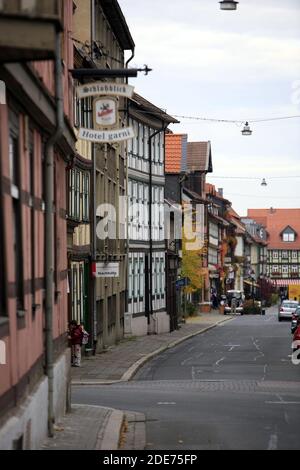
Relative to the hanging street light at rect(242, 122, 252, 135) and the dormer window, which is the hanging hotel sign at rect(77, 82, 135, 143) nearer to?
the hanging street light at rect(242, 122, 252, 135)

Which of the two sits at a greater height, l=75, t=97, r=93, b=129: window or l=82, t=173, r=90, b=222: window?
l=75, t=97, r=93, b=129: window

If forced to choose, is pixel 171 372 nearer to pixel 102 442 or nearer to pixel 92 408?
pixel 92 408

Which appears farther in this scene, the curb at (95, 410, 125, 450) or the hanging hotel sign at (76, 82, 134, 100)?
the hanging hotel sign at (76, 82, 134, 100)

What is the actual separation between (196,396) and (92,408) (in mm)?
4667

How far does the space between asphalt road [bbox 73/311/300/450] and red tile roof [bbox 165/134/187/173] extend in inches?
1184

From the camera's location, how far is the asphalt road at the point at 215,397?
1783 cm

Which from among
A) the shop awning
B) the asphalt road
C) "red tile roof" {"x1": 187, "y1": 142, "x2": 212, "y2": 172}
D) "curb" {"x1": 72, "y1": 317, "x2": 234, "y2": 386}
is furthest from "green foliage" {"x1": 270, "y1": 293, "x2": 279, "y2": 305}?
the asphalt road

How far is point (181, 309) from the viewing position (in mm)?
81125

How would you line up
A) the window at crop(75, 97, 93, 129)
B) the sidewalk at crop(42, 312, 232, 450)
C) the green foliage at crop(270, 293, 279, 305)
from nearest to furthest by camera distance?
the sidewalk at crop(42, 312, 232, 450) < the window at crop(75, 97, 93, 129) < the green foliage at crop(270, 293, 279, 305)

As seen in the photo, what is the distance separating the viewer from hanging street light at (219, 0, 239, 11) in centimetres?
2733

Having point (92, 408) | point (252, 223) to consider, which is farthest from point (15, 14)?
point (252, 223)

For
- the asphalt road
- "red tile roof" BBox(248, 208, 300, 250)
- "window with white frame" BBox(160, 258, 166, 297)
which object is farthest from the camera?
"red tile roof" BBox(248, 208, 300, 250)

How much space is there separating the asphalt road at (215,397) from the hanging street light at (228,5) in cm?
883

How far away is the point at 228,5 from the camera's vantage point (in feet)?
90.1
